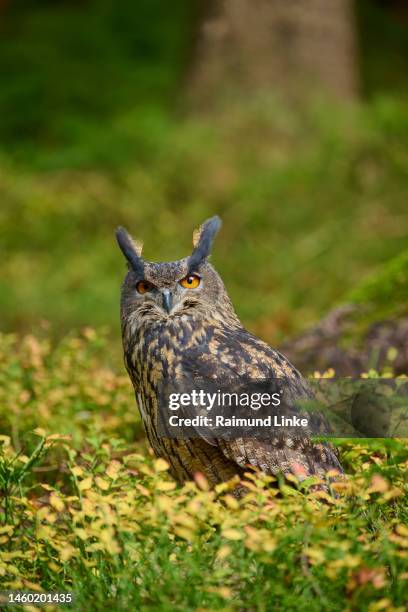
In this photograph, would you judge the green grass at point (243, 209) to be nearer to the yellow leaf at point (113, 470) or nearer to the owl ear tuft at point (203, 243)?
the owl ear tuft at point (203, 243)

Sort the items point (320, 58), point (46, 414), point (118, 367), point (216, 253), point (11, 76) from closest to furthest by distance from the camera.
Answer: point (46, 414) → point (118, 367) → point (216, 253) → point (320, 58) → point (11, 76)

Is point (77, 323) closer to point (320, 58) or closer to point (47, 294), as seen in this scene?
point (47, 294)

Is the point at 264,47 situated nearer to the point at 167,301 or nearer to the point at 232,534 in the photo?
the point at 167,301

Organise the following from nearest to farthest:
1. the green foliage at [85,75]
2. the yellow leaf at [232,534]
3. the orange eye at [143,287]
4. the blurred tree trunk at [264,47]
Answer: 1. the yellow leaf at [232,534]
2. the orange eye at [143,287]
3. the blurred tree trunk at [264,47]
4. the green foliage at [85,75]

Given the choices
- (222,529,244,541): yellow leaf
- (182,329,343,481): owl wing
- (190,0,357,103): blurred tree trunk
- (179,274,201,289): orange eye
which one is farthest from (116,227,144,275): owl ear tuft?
(190,0,357,103): blurred tree trunk

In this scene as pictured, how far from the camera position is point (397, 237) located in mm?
8086

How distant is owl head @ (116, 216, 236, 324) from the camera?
328 centimetres

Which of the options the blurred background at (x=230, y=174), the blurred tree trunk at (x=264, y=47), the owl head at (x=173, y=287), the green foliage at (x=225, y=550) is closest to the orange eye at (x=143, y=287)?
the owl head at (x=173, y=287)

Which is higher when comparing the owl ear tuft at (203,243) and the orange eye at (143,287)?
the owl ear tuft at (203,243)

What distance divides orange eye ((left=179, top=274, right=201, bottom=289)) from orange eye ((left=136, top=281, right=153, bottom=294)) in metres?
0.13

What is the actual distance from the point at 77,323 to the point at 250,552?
15.5 feet

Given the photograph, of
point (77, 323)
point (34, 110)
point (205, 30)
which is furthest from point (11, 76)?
point (77, 323)

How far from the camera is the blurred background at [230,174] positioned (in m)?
7.90

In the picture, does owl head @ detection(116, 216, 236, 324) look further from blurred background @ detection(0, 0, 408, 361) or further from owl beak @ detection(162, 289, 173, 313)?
blurred background @ detection(0, 0, 408, 361)
